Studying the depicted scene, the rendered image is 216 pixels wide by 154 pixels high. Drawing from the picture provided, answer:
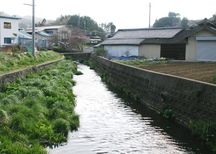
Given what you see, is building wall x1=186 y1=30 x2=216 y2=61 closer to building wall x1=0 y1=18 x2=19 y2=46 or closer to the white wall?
the white wall

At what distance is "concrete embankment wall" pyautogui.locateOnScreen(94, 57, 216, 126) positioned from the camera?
11445 millimetres

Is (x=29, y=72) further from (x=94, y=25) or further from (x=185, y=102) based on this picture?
(x=94, y=25)

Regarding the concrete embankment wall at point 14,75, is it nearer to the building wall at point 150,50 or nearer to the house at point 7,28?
the building wall at point 150,50

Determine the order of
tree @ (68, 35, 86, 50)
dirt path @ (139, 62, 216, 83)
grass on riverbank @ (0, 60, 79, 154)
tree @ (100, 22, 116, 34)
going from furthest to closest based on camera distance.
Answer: tree @ (100, 22, 116, 34) → tree @ (68, 35, 86, 50) → dirt path @ (139, 62, 216, 83) → grass on riverbank @ (0, 60, 79, 154)

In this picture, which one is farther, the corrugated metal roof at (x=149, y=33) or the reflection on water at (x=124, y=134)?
the corrugated metal roof at (x=149, y=33)

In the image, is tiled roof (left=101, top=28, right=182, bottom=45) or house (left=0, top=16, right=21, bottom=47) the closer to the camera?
tiled roof (left=101, top=28, right=182, bottom=45)

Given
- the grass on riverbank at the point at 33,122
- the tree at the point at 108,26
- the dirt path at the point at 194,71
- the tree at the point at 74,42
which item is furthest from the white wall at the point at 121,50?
the tree at the point at 108,26

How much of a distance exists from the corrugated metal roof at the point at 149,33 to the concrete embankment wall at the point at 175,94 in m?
19.0

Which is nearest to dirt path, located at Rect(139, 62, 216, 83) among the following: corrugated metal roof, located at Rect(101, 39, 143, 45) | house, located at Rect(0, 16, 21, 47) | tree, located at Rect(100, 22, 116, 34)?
corrugated metal roof, located at Rect(101, 39, 143, 45)

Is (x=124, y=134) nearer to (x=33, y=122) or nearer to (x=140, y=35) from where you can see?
(x=33, y=122)

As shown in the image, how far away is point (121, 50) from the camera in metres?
43.7

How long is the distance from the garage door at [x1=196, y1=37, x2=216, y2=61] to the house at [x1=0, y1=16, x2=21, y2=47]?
32.2 m

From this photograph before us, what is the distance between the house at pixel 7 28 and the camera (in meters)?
52.5

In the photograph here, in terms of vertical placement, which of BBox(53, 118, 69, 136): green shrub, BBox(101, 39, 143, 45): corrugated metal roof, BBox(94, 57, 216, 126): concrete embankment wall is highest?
BBox(101, 39, 143, 45): corrugated metal roof
